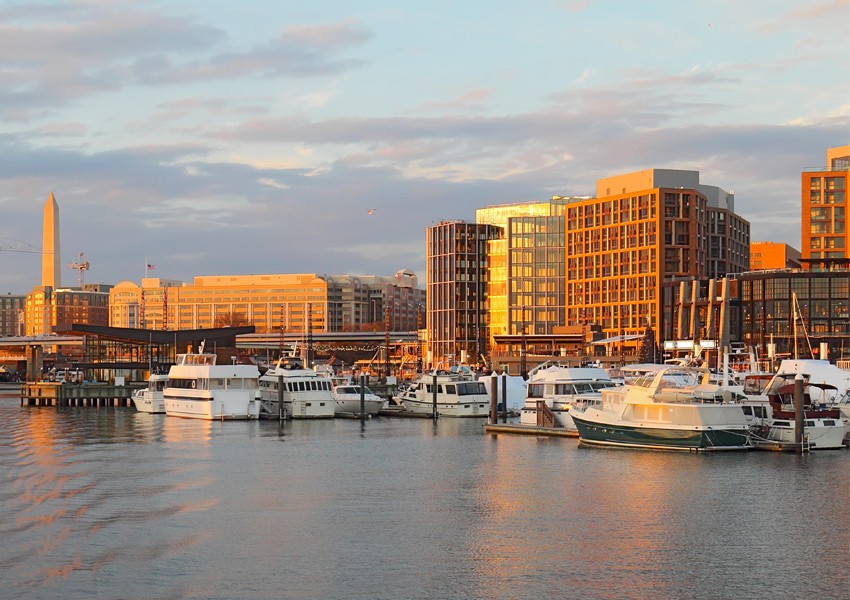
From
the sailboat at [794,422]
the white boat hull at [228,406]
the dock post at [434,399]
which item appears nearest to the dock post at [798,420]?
the sailboat at [794,422]

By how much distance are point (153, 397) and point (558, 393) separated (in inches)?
1896

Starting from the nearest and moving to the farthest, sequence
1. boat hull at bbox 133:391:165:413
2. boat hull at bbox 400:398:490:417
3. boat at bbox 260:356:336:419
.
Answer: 1. boat at bbox 260:356:336:419
2. boat hull at bbox 400:398:490:417
3. boat hull at bbox 133:391:165:413

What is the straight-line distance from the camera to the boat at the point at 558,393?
94.8 metres

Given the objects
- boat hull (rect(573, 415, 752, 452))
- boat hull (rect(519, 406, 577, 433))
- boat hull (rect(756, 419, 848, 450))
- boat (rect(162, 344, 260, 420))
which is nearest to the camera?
boat hull (rect(573, 415, 752, 452))

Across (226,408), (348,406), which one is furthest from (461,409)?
(226,408)

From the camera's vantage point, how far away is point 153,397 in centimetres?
12738

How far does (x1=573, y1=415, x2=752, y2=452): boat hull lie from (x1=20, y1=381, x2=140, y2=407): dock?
3497 inches

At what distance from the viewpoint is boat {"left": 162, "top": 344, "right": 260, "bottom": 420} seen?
11138cm

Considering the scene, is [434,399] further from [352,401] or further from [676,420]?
[676,420]

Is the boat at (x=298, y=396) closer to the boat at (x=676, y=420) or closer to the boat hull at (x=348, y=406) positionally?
the boat hull at (x=348, y=406)

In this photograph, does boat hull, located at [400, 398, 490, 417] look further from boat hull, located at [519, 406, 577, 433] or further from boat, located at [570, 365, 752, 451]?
boat, located at [570, 365, 752, 451]

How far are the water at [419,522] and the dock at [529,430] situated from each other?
484cm

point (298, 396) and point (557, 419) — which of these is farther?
point (298, 396)

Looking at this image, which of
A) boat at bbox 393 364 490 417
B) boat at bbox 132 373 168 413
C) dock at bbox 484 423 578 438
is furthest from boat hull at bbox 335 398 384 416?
dock at bbox 484 423 578 438
